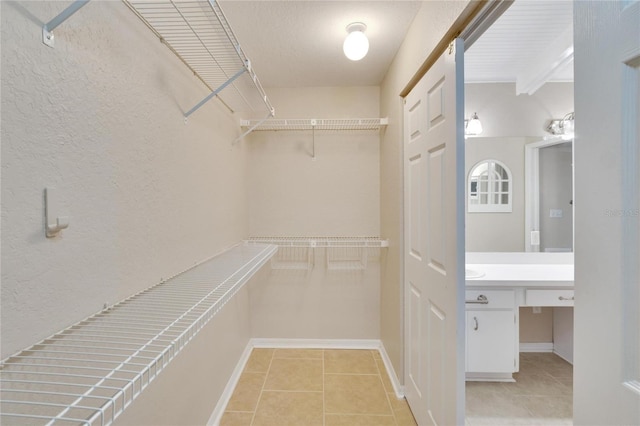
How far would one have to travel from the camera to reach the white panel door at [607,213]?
1.66 feet

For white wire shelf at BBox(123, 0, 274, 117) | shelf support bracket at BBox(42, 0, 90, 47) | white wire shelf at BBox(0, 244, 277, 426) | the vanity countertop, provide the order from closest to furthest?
white wire shelf at BBox(0, 244, 277, 426)
shelf support bracket at BBox(42, 0, 90, 47)
white wire shelf at BBox(123, 0, 274, 117)
the vanity countertop

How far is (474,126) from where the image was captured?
2.22 meters

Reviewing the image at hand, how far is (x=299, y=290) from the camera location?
246 cm

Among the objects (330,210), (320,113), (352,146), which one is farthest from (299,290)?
(320,113)

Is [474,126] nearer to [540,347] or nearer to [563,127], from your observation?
[563,127]

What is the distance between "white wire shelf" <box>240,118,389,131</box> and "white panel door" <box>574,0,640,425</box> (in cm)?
165

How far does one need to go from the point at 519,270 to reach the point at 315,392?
1.80 metres

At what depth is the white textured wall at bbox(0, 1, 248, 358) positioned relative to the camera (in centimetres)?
58

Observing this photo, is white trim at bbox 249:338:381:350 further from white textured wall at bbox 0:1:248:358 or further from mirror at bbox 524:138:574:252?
mirror at bbox 524:138:574:252

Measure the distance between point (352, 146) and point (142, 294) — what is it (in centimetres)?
194

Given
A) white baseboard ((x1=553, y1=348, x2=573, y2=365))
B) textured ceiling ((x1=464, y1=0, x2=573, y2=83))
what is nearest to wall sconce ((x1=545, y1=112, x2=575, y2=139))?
textured ceiling ((x1=464, y1=0, x2=573, y2=83))

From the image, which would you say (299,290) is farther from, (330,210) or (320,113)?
(320,113)

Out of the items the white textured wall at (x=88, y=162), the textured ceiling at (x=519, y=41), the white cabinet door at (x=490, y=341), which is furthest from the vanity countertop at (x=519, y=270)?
the white textured wall at (x=88, y=162)

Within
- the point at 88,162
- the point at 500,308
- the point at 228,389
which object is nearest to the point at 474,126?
the point at 500,308
